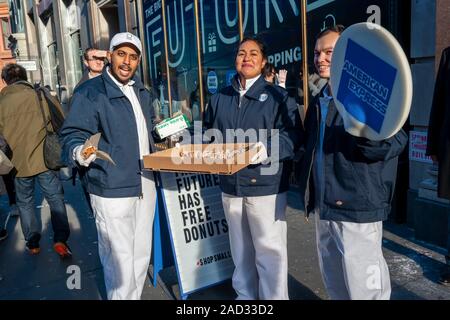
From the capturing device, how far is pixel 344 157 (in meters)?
2.12

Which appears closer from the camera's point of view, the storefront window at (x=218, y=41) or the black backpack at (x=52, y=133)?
the black backpack at (x=52, y=133)

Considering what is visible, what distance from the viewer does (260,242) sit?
8.50ft

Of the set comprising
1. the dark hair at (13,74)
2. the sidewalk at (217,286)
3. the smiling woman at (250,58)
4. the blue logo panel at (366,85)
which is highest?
the dark hair at (13,74)

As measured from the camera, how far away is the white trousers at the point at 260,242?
2.57 m

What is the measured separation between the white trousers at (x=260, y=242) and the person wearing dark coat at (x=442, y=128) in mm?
1158

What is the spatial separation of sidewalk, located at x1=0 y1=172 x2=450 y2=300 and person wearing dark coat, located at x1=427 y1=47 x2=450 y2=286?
1.11 feet

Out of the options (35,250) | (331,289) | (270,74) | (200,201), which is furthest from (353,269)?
(35,250)

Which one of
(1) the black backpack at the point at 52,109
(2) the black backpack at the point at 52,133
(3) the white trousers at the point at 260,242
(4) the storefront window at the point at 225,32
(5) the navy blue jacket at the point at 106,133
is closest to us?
(5) the navy blue jacket at the point at 106,133

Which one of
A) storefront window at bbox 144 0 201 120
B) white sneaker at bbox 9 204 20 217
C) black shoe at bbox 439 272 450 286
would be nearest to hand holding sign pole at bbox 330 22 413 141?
black shoe at bbox 439 272 450 286

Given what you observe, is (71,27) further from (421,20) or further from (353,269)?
(353,269)

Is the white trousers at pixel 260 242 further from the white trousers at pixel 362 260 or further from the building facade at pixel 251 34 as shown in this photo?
the building facade at pixel 251 34

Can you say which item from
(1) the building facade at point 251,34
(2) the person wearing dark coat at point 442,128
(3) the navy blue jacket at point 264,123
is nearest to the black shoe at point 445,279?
(2) the person wearing dark coat at point 442,128

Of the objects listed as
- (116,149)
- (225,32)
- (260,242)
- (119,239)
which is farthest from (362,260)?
(225,32)

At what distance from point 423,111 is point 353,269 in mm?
2331
